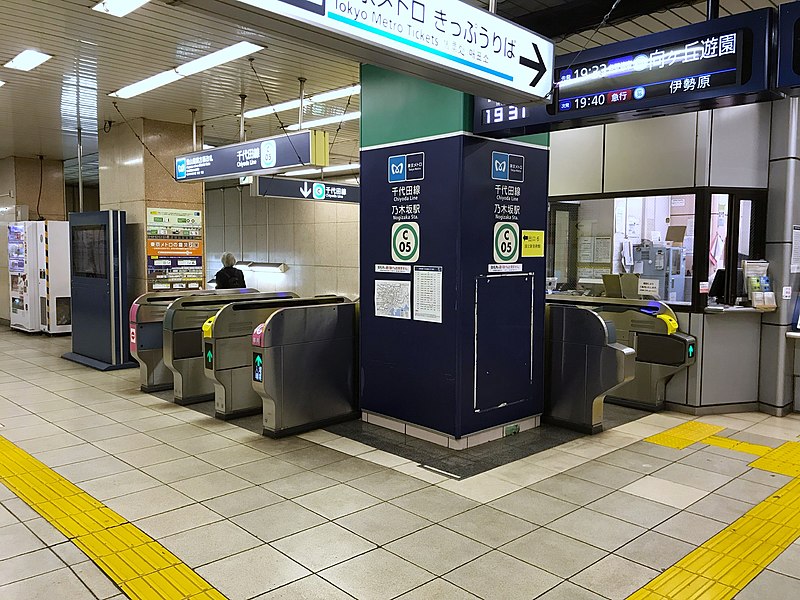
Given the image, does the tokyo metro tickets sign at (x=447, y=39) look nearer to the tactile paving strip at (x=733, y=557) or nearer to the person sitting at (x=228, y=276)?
the tactile paving strip at (x=733, y=557)

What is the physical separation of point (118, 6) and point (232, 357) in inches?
125

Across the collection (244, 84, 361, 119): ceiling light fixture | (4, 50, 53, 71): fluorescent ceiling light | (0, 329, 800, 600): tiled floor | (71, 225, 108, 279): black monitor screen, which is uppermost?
(244, 84, 361, 119): ceiling light fixture

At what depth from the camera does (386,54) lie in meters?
2.58

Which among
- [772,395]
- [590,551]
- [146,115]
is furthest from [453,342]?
[146,115]

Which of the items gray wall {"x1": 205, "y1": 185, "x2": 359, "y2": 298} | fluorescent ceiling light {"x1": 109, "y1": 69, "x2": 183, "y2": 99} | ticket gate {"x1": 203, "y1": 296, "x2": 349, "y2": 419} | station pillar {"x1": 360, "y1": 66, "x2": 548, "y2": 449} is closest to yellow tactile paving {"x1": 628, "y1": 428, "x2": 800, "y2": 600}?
station pillar {"x1": 360, "y1": 66, "x2": 548, "y2": 449}

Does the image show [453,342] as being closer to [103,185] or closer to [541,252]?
[541,252]

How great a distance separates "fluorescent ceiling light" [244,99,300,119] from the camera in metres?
8.20

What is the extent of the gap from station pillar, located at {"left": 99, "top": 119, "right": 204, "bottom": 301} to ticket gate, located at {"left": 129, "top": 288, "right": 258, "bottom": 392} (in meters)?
1.41

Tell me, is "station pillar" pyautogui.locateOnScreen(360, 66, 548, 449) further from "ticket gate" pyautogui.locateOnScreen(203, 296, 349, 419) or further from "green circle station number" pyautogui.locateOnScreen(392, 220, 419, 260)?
"ticket gate" pyautogui.locateOnScreen(203, 296, 349, 419)

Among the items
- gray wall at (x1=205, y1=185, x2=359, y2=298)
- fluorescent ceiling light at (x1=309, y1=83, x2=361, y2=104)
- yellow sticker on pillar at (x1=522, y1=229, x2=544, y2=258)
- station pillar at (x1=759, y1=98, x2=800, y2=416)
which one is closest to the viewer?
yellow sticker on pillar at (x1=522, y1=229, x2=544, y2=258)

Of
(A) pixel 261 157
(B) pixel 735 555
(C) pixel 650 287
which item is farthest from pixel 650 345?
(A) pixel 261 157

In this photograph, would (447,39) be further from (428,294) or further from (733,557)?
(733,557)

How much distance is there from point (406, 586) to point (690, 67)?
301cm

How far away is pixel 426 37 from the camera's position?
2633 mm
